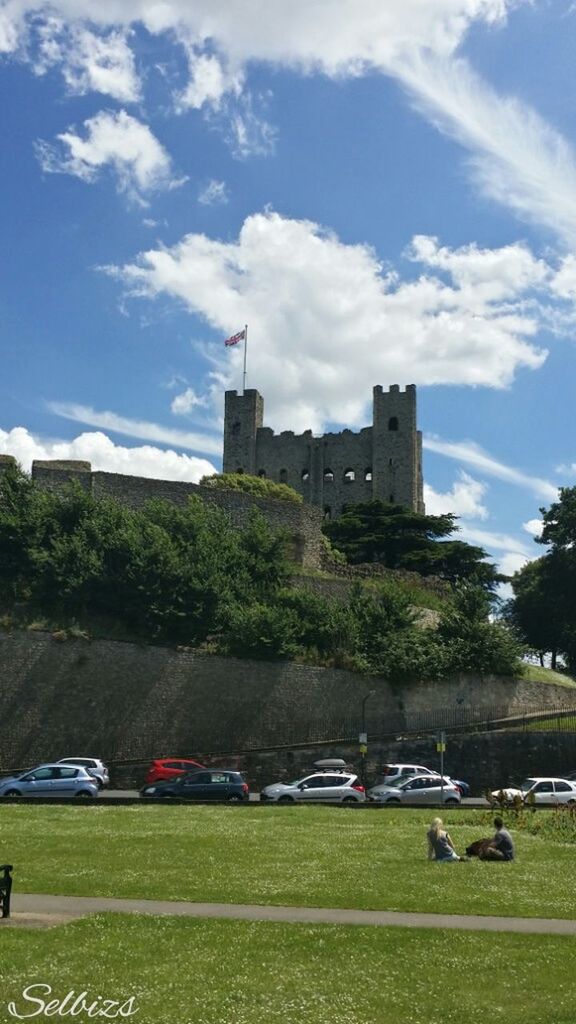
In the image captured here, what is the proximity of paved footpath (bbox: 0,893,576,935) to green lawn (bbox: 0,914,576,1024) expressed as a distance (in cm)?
42

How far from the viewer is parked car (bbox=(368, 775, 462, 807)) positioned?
27.7 metres

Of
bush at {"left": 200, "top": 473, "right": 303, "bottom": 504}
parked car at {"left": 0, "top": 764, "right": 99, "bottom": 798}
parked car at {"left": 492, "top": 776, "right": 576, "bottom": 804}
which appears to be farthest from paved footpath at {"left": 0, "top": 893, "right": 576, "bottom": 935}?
bush at {"left": 200, "top": 473, "right": 303, "bottom": 504}

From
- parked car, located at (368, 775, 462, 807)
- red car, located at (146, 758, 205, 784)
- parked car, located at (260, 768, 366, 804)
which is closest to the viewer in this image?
parked car, located at (260, 768, 366, 804)

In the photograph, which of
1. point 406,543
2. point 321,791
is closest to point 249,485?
point 406,543

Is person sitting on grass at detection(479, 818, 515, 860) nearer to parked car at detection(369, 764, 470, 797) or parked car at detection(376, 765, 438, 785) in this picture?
parked car at detection(369, 764, 470, 797)

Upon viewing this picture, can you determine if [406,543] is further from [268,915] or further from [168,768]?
[268,915]

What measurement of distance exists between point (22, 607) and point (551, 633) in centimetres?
3155

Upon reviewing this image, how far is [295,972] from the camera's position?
9.75 metres

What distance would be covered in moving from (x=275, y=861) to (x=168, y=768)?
49.8ft

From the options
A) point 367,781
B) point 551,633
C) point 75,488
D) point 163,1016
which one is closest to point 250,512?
point 75,488

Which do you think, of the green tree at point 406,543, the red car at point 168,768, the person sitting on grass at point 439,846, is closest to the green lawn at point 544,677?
the green tree at point 406,543

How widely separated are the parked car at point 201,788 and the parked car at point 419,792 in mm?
3990

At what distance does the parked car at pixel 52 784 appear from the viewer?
26.2 meters

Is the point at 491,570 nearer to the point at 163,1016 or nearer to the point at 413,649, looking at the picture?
the point at 413,649
